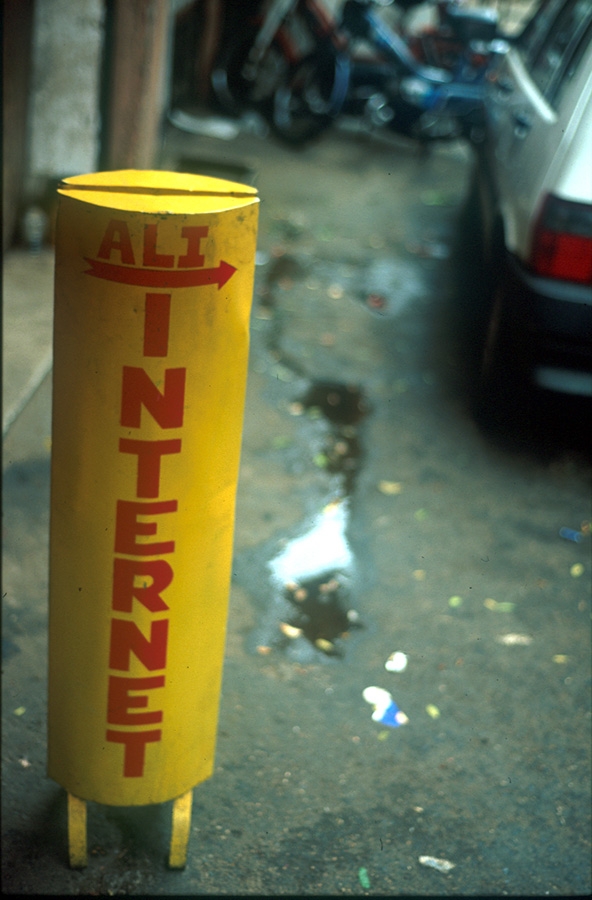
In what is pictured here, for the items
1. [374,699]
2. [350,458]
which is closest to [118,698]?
[374,699]

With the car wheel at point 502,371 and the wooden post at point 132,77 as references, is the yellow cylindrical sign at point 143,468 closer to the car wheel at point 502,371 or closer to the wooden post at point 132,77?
the car wheel at point 502,371

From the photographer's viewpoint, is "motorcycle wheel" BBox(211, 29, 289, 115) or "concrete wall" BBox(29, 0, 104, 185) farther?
"motorcycle wheel" BBox(211, 29, 289, 115)

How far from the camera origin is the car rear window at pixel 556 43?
183 inches

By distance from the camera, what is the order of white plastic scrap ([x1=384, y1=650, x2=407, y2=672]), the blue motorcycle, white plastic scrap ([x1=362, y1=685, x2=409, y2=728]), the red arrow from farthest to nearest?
1. the blue motorcycle
2. white plastic scrap ([x1=384, y1=650, x2=407, y2=672])
3. white plastic scrap ([x1=362, y1=685, x2=409, y2=728])
4. the red arrow

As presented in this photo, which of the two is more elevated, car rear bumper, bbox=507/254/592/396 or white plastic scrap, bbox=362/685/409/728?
car rear bumper, bbox=507/254/592/396

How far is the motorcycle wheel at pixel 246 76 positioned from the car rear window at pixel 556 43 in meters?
4.20

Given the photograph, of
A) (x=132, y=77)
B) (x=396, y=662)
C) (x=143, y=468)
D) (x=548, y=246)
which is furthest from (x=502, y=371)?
(x=132, y=77)

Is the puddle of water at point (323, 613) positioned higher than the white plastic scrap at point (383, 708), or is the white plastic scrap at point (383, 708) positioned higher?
the puddle of water at point (323, 613)

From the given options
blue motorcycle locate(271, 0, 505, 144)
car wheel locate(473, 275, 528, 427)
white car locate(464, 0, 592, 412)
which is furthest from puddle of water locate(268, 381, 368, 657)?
blue motorcycle locate(271, 0, 505, 144)

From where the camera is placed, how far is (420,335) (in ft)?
19.6

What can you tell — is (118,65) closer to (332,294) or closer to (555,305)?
(332,294)

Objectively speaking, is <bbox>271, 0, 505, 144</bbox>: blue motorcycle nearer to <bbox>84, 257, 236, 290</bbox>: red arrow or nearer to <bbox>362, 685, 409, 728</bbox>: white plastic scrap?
<bbox>362, 685, 409, 728</bbox>: white plastic scrap

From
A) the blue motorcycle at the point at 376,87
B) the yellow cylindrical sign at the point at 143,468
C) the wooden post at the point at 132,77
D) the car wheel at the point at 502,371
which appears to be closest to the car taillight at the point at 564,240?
the car wheel at the point at 502,371

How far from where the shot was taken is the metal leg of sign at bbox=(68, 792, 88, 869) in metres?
2.19
